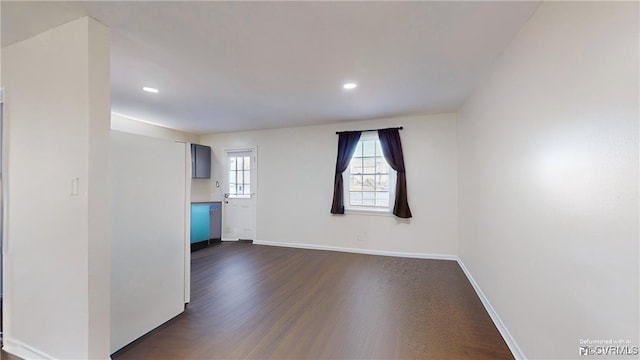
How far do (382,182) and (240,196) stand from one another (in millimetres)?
3170

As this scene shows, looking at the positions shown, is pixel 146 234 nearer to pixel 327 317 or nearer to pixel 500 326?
pixel 327 317

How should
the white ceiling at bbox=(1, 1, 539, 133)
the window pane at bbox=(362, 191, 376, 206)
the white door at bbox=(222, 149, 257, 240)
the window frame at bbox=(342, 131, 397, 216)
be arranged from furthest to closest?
the white door at bbox=(222, 149, 257, 240), the window pane at bbox=(362, 191, 376, 206), the window frame at bbox=(342, 131, 397, 216), the white ceiling at bbox=(1, 1, 539, 133)

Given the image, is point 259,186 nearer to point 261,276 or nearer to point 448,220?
point 261,276

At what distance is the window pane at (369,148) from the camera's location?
4.57 metres

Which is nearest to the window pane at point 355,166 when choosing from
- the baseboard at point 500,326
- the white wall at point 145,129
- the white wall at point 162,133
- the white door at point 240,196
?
the white door at point 240,196

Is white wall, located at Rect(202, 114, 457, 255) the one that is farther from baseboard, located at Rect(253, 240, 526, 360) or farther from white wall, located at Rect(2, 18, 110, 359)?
white wall, located at Rect(2, 18, 110, 359)

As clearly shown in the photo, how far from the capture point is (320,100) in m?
3.34

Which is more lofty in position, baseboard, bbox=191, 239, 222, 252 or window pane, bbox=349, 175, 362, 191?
window pane, bbox=349, 175, 362, 191

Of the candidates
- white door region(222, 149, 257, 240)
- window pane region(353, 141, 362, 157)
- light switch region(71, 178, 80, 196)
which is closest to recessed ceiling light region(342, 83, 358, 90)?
window pane region(353, 141, 362, 157)

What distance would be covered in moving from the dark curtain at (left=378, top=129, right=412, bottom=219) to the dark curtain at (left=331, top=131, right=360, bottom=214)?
1.69ft

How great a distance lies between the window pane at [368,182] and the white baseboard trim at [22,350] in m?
4.18

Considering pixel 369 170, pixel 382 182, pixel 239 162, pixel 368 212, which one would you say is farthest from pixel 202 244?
pixel 382 182

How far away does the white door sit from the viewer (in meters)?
5.38

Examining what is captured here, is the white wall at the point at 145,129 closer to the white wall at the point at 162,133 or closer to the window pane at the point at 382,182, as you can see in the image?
the white wall at the point at 162,133
